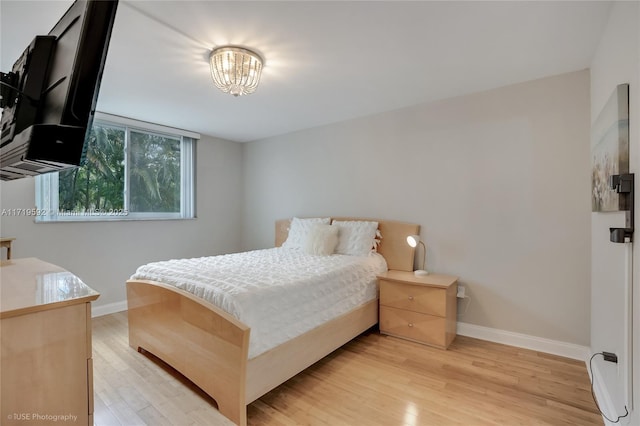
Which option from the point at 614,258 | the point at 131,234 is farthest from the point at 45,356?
the point at 131,234

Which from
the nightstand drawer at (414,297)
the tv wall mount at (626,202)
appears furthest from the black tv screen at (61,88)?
the nightstand drawer at (414,297)

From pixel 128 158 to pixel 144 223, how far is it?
0.82 meters

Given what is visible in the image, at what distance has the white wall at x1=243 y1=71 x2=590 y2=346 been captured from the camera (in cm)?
239

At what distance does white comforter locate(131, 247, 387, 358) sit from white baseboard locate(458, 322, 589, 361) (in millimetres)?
972

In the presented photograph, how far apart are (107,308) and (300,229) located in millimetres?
2379

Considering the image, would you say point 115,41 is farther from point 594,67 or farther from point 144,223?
point 594,67

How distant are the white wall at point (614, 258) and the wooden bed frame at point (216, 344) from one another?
5.28 ft

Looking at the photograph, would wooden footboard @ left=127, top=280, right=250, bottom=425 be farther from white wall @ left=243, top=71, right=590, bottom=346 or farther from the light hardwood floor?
white wall @ left=243, top=71, right=590, bottom=346

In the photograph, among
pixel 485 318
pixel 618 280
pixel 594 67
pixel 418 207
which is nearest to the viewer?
pixel 618 280

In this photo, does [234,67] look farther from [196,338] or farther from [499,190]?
[499,190]

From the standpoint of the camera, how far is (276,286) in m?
1.93

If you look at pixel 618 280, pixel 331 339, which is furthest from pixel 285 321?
pixel 618 280

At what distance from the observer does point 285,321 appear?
1898 millimetres

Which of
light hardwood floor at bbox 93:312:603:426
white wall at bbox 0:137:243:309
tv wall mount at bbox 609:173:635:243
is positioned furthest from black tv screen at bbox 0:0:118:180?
white wall at bbox 0:137:243:309
